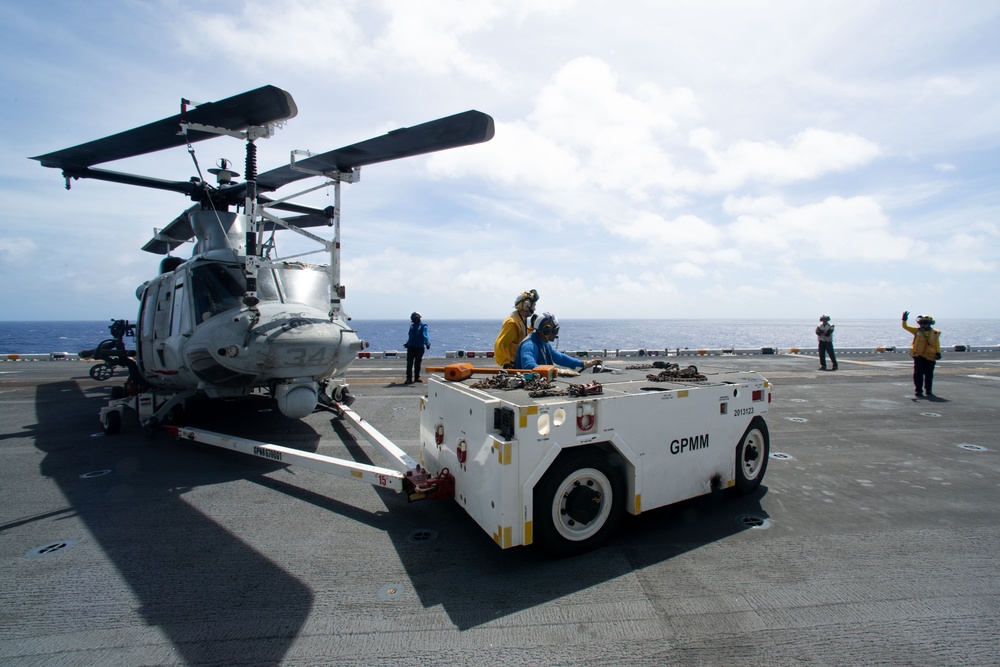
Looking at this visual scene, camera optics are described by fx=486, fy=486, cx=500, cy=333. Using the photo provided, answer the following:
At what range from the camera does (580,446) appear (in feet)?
12.9

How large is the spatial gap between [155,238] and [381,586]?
1121 centimetres

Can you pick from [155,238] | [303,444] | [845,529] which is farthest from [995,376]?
[155,238]

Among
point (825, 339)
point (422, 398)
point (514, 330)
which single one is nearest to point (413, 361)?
point (514, 330)

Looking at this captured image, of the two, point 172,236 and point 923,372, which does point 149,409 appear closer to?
point 172,236

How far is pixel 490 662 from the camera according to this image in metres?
2.76

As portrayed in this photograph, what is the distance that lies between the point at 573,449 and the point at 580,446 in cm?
6

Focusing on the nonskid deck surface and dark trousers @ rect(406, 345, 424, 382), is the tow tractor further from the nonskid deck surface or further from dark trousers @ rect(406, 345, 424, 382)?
dark trousers @ rect(406, 345, 424, 382)

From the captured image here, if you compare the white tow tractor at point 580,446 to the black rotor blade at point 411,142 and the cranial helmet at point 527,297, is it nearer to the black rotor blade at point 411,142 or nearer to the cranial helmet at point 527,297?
the cranial helmet at point 527,297

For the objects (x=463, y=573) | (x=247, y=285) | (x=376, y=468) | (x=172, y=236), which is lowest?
(x=463, y=573)

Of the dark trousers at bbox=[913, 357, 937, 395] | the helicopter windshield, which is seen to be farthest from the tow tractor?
the dark trousers at bbox=[913, 357, 937, 395]

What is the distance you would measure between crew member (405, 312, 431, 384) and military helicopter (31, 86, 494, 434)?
502cm

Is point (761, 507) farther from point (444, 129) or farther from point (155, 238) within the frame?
point (155, 238)

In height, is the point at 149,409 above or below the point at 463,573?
above

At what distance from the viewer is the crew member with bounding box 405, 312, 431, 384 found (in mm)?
13820
